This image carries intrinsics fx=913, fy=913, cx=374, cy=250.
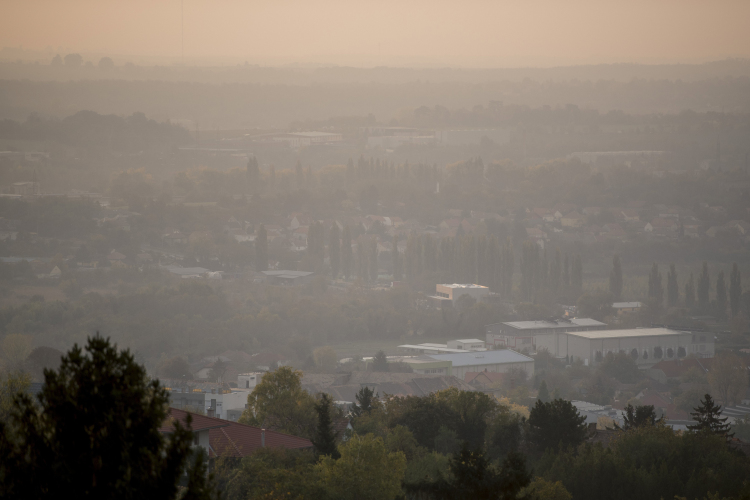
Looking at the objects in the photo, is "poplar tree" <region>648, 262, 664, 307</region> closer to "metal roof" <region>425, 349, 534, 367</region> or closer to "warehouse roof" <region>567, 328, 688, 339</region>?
"warehouse roof" <region>567, 328, 688, 339</region>

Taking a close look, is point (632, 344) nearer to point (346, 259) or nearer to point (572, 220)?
point (346, 259)

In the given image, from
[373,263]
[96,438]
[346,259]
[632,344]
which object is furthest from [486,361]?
[96,438]

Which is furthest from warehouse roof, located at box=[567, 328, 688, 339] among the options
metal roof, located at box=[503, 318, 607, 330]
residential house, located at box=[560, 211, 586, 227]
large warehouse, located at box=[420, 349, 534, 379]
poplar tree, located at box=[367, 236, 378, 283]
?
residential house, located at box=[560, 211, 586, 227]

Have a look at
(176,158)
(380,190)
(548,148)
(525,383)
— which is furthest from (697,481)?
(548,148)

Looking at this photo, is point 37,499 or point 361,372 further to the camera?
point 361,372

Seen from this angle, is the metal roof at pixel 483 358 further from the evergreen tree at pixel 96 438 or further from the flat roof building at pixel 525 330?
the evergreen tree at pixel 96 438

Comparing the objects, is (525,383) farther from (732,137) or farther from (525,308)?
(732,137)

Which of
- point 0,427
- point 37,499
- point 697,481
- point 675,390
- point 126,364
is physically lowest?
point 675,390
